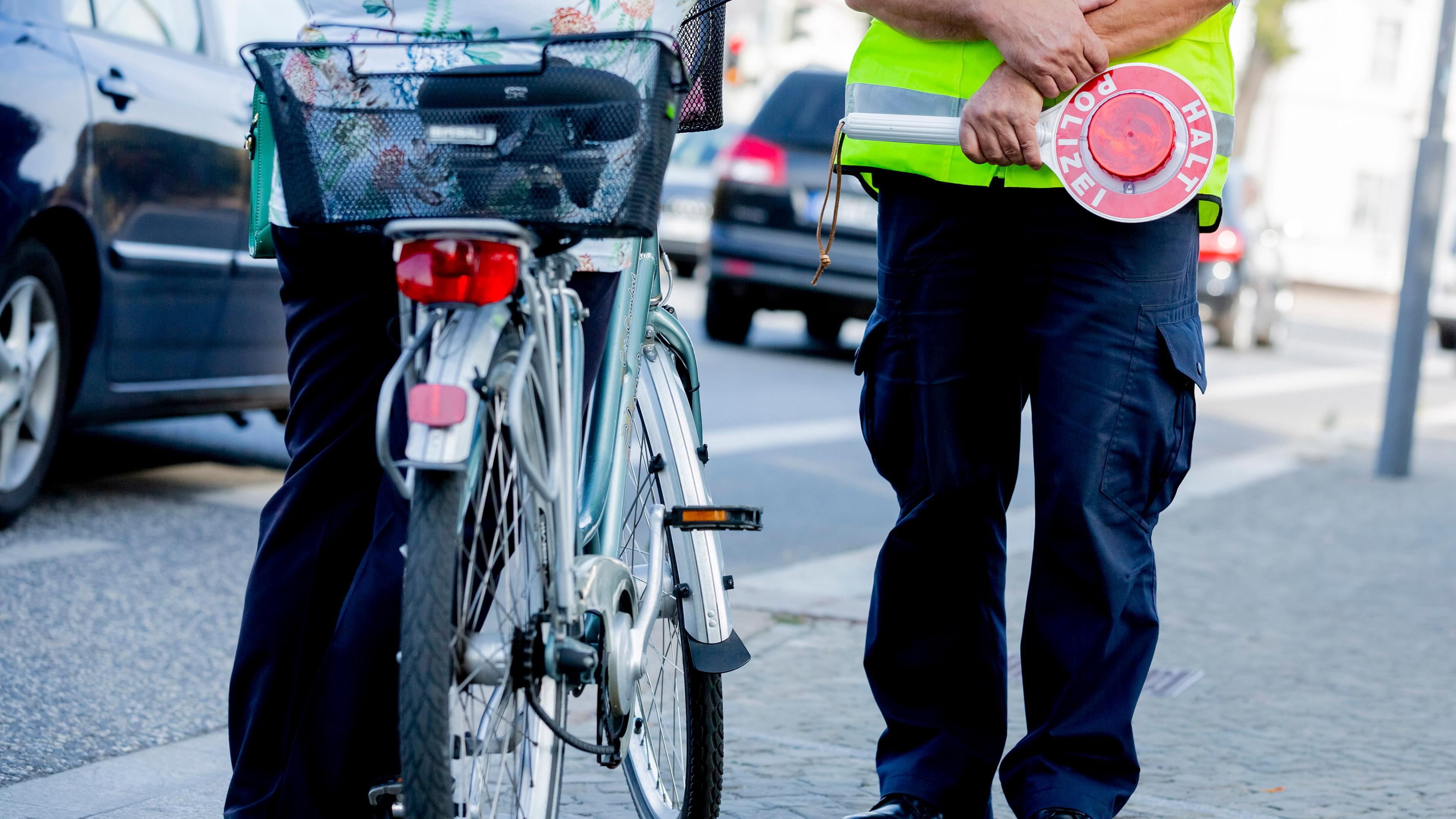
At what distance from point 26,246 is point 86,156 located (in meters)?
0.28

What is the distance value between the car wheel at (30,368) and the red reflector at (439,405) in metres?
3.01

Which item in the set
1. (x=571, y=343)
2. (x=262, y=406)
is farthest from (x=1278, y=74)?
(x=571, y=343)

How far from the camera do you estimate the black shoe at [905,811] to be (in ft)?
8.99

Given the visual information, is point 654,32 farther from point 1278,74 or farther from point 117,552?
point 1278,74

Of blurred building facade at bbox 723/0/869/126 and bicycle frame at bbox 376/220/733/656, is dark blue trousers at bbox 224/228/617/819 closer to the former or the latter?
bicycle frame at bbox 376/220/733/656

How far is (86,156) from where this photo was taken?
15.3 ft

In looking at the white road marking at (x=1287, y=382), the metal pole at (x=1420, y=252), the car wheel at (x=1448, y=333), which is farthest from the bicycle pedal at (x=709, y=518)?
the car wheel at (x=1448, y=333)

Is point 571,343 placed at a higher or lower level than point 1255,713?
higher

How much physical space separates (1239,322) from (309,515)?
16.0 m

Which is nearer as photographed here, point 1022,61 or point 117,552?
point 1022,61

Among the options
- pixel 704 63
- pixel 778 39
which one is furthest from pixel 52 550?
pixel 778 39

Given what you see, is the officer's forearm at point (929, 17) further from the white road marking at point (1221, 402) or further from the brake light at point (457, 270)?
the white road marking at point (1221, 402)

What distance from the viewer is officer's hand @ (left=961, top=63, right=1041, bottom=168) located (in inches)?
101

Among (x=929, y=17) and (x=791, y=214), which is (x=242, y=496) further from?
(x=791, y=214)
